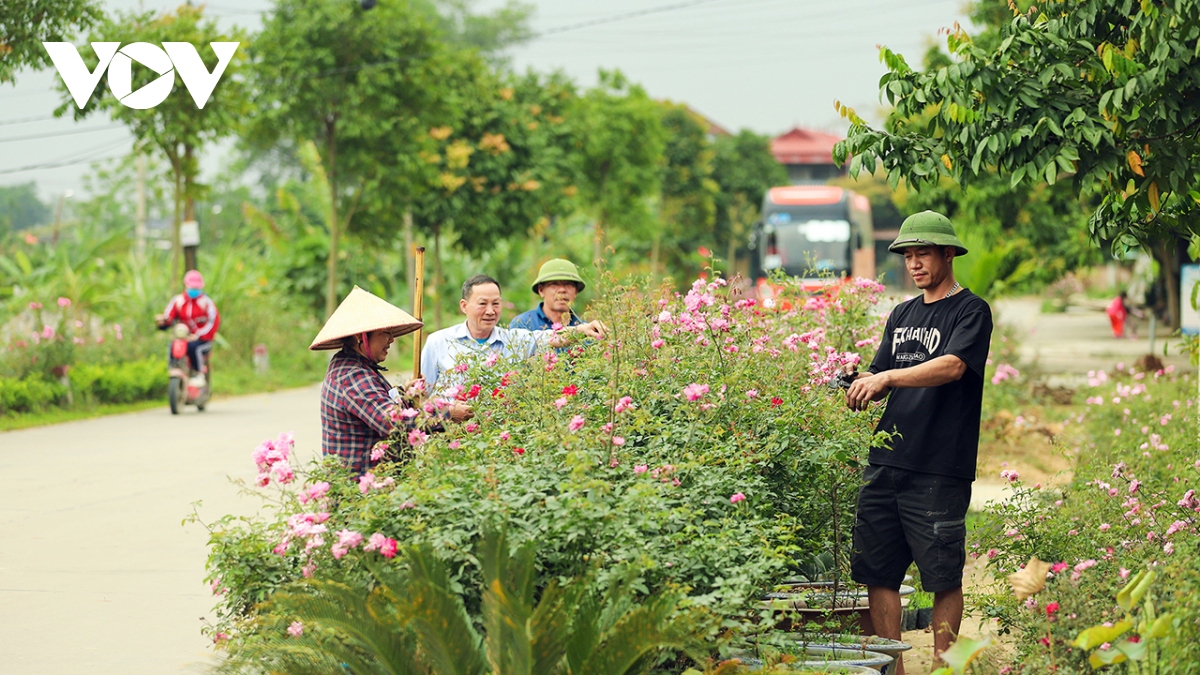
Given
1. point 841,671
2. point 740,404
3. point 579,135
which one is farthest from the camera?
point 579,135

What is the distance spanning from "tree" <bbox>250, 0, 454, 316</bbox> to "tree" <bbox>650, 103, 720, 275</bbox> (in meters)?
25.5

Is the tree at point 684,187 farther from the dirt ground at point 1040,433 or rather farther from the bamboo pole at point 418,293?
the bamboo pole at point 418,293

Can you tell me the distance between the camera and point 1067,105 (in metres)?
4.91

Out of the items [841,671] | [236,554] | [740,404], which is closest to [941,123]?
[740,404]

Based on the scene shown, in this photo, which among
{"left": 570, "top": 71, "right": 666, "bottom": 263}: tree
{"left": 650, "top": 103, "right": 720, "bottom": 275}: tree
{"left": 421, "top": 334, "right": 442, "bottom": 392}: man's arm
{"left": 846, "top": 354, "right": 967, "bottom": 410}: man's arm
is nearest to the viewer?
{"left": 846, "top": 354, "right": 967, "bottom": 410}: man's arm

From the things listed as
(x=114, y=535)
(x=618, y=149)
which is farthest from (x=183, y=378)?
(x=618, y=149)

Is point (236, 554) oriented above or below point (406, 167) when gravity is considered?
below

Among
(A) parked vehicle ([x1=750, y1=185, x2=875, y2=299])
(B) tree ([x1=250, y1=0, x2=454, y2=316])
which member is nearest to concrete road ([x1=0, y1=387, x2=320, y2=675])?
(B) tree ([x1=250, y1=0, x2=454, y2=316])

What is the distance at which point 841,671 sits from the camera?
4312mm

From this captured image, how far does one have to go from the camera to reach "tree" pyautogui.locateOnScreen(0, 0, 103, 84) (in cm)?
1366

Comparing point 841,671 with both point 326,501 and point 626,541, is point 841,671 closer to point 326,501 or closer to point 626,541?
point 626,541

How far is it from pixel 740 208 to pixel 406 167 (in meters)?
33.7

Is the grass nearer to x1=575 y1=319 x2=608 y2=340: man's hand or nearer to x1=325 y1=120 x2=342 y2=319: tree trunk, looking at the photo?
x1=325 y1=120 x2=342 y2=319: tree trunk

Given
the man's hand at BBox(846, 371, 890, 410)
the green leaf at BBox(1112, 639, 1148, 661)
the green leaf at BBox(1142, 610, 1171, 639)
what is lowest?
the green leaf at BBox(1112, 639, 1148, 661)
